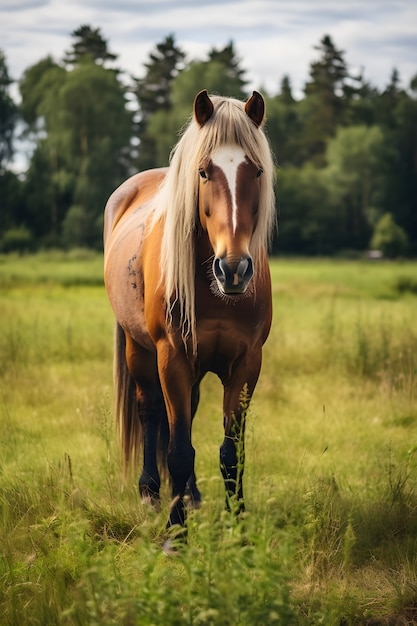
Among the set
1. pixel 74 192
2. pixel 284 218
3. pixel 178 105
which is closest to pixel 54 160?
pixel 74 192

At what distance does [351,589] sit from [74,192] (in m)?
40.2

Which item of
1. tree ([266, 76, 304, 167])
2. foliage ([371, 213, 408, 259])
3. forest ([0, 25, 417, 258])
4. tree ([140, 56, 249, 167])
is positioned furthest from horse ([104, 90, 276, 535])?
tree ([266, 76, 304, 167])

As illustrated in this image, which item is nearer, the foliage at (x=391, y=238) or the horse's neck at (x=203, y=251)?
the horse's neck at (x=203, y=251)

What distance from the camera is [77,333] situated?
11.9m

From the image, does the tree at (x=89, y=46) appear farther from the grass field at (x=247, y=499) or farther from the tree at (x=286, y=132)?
the grass field at (x=247, y=499)

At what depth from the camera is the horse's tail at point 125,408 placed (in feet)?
17.3

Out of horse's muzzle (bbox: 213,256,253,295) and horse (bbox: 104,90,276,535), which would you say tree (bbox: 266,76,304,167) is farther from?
horse's muzzle (bbox: 213,256,253,295)

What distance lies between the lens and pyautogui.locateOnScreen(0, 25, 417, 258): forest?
4238cm

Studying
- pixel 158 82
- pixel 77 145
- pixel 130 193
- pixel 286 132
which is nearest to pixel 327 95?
pixel 286 132

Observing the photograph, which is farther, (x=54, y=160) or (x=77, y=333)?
(x=54, y=160)

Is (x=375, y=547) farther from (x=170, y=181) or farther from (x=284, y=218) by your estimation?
(x=284, y=218)

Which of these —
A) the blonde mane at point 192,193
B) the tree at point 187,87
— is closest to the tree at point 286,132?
the tree at point 187,87

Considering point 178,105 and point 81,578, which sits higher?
point 178,105

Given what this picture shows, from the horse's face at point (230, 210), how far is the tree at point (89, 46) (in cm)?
5217
